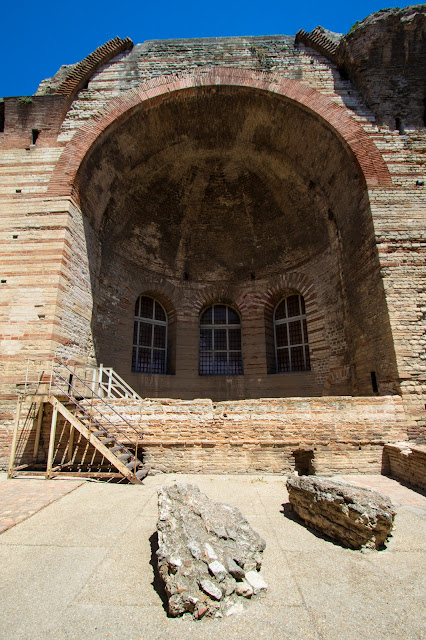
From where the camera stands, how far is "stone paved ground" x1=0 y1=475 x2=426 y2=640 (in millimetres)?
1937

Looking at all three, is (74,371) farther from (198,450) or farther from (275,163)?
(275,163)

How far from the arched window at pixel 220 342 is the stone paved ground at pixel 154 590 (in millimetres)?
7832

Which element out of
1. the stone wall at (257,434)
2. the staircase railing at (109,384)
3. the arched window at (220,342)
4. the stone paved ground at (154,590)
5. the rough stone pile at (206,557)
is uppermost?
the arched window at (220,342)

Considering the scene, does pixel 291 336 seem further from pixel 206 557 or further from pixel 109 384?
pixel 206 557

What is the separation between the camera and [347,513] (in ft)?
10.3

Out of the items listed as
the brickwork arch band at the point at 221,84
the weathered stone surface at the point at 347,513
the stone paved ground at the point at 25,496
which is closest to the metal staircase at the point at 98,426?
the stone paved ground at the point at 25,496

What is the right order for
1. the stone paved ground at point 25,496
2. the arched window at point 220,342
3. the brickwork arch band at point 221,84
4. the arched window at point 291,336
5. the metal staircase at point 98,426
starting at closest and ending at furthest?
1. the stone paved ground at point 25,496
2. the metal staircase at point 98,426
3. the brickwork arch band at point 221,84
4. the arched window at point 291,336
5. the arched window at point 220,342

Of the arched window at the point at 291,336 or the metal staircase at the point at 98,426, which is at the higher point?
the arched window at the point at 291,336

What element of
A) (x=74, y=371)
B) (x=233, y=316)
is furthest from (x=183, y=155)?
(x=74, y=371)

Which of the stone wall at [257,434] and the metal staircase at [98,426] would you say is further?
the stone wall at [257,434]

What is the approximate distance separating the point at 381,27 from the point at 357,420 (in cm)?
1085

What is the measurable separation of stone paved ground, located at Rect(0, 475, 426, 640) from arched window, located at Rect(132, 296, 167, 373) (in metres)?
7.34

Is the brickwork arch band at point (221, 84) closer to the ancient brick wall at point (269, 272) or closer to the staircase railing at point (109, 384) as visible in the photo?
the ancient brick wall at point (269, 272)

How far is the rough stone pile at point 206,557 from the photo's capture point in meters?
2.13
